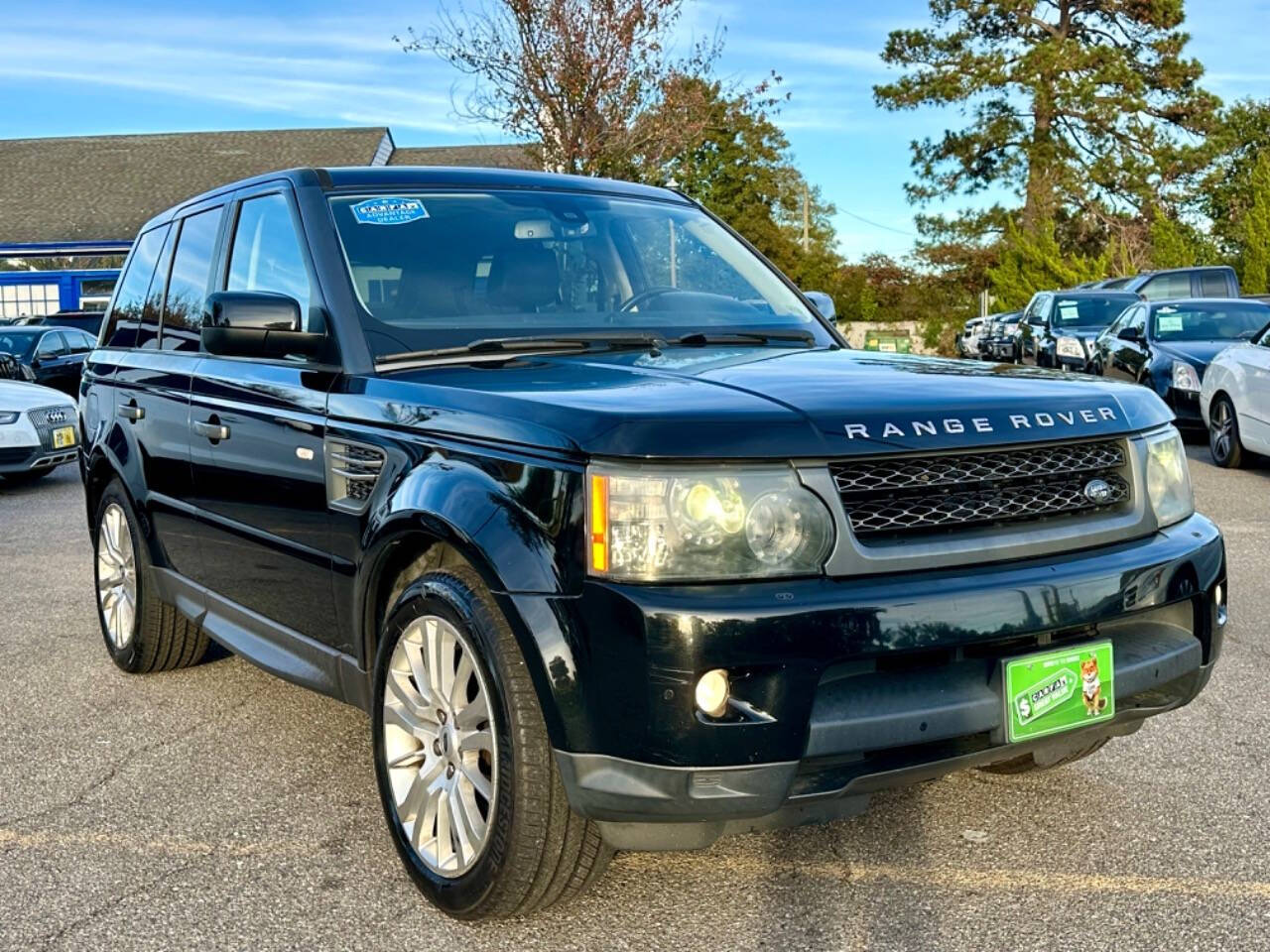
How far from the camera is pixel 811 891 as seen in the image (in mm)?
3344

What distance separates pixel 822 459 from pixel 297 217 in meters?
2.03

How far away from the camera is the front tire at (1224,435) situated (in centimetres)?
1202

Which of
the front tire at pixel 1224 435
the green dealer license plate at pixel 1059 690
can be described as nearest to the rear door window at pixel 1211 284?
the front tire at pixel 1224 435

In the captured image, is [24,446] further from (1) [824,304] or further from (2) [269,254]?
(1) [824,304]

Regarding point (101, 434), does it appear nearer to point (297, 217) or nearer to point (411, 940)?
point (297, 217)

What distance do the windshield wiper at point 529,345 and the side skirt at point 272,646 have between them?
82cm

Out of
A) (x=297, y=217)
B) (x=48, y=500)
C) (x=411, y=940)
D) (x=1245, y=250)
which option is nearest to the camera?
(x=411, y=940)

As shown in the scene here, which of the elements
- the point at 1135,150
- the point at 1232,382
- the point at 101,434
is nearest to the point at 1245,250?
the point at 1135,150

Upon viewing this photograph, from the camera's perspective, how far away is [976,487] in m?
3.10

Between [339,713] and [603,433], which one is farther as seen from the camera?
[339,713]

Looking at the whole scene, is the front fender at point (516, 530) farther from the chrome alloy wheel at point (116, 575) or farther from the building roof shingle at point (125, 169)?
the building roof shingle at point (125, 169)

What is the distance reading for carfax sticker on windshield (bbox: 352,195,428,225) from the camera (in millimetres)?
4164

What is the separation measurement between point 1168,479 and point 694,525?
1394 mm

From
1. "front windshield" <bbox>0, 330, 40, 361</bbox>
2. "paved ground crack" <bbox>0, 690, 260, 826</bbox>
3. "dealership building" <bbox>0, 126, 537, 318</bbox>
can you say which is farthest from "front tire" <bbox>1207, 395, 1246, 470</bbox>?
"dealership building" <bbox>0, 126, 537, 318</bbox>
